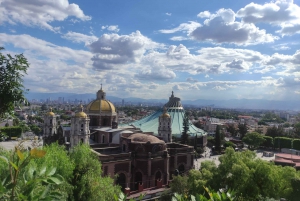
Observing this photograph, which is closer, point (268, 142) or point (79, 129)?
point (79, 129)

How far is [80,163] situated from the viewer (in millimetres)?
13734

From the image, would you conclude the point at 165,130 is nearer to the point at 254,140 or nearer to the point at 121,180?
the point at 121,180

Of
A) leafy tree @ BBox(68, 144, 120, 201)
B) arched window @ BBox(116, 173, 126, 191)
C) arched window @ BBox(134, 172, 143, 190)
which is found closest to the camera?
leafy tree @ BBox(68, 144, 120, 201)

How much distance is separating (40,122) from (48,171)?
8363 cm

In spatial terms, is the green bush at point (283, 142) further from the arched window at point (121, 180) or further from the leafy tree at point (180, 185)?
the arched window at point (121, 180)

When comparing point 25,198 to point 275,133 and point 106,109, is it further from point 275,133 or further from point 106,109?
point 275,133

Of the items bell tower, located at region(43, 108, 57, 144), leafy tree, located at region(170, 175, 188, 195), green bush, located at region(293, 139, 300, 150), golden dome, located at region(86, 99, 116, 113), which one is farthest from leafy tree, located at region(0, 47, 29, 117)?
green bush, located at region(293, 139, 300, 150)

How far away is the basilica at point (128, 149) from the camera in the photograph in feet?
74.6

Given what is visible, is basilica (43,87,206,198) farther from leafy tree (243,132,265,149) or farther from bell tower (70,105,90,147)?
leafy tree (243,132,265,149)

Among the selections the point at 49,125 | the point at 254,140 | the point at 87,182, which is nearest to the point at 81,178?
the point at 87,182

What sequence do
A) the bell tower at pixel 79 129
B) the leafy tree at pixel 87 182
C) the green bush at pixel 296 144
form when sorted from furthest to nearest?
the green bush at pixel 296 144 < the bell tower at pixel 79 129 < the leafy tree at pixel 87 182

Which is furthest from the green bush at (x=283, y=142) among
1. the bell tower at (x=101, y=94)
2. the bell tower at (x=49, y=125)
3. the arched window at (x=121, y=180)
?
the bell tower at (x=49, y=125)

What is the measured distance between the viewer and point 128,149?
24.2 meters

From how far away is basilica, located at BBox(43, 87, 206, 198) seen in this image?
22750 mm
